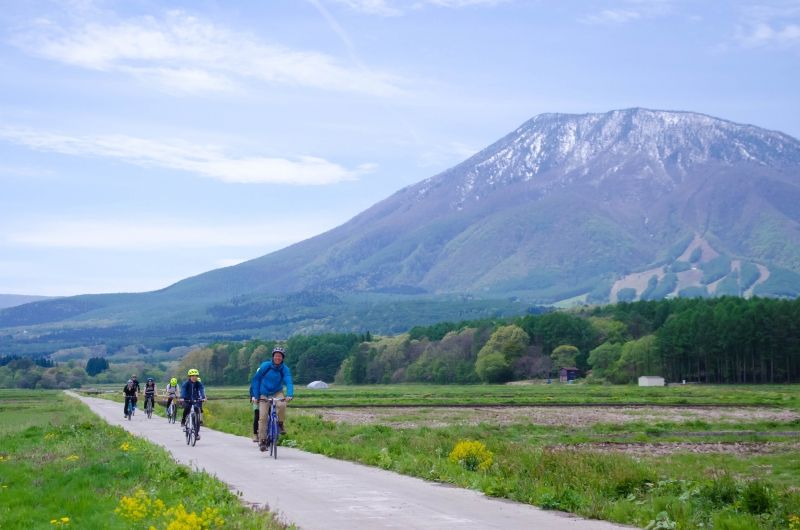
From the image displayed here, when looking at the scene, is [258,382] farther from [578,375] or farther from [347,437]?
[578,375]

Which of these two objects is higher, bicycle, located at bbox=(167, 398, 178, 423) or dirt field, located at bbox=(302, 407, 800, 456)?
bicycle, located at bbox=(167, 398, 178, 423)

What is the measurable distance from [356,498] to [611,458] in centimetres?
504

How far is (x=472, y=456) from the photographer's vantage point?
2123 cm

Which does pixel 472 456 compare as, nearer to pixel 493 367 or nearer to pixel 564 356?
pixel 493 367

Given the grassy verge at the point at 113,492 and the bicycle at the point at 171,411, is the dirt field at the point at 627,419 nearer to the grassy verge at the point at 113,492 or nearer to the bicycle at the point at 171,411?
the bicycle at the point at 171,411

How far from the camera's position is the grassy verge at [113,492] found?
562 inches

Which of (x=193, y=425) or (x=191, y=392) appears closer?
(x=193, y=425)

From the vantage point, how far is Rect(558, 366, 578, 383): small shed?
5605 inches

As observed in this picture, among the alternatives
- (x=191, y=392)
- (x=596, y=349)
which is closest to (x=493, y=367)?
(x=596, y=349)

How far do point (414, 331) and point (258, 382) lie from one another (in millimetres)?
169658

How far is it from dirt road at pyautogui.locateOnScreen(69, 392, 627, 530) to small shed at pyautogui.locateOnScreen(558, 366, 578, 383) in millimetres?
120060

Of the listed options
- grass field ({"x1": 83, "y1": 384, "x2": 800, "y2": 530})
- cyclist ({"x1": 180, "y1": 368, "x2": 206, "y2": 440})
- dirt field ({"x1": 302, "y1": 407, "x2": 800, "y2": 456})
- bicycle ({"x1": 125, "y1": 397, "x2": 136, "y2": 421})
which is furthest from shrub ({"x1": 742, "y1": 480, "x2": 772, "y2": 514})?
bicycle ({"x1": 125, "y1": 397, "x2": 136, "y2": 421})

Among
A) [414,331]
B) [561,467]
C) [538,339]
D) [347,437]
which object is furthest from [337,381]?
[561,467]

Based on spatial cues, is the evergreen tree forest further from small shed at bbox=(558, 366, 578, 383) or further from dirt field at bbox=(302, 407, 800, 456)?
dirt field at bbox=(302, 407, 800, 456)
